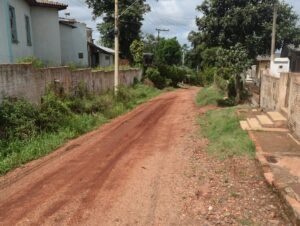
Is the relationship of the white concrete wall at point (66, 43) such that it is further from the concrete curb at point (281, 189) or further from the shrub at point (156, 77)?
the concrete curb at point (281, 189)

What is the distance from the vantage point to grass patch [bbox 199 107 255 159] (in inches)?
305

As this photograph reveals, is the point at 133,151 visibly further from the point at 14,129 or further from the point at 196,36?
the point at 196,36

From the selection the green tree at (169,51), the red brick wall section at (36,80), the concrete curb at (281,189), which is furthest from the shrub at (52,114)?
the green tree at (169,51)

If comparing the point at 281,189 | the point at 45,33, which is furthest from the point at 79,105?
the point at 281,189

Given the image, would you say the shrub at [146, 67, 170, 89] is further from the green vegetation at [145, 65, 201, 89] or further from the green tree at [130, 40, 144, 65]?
the green tree at [130, 40, 144, 65]

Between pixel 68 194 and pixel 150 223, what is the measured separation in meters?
1.85

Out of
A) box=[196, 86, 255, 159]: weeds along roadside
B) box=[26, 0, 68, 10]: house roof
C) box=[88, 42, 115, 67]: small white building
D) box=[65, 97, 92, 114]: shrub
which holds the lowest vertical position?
box=[196, 86, 255, 159]: weeds along roadside

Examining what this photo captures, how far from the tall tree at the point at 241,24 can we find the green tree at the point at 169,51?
130 feet

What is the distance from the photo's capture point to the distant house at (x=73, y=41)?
2472 centimetres

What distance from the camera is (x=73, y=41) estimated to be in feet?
84.0

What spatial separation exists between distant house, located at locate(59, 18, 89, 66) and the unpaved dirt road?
16224mm

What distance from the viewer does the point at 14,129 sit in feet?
28.1

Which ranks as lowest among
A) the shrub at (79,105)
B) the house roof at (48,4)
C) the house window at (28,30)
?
the shrub at (79,105)

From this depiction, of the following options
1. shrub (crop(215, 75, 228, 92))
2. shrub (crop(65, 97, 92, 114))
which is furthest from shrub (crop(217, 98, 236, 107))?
shrub (crop(65, 97, 92, 114))
